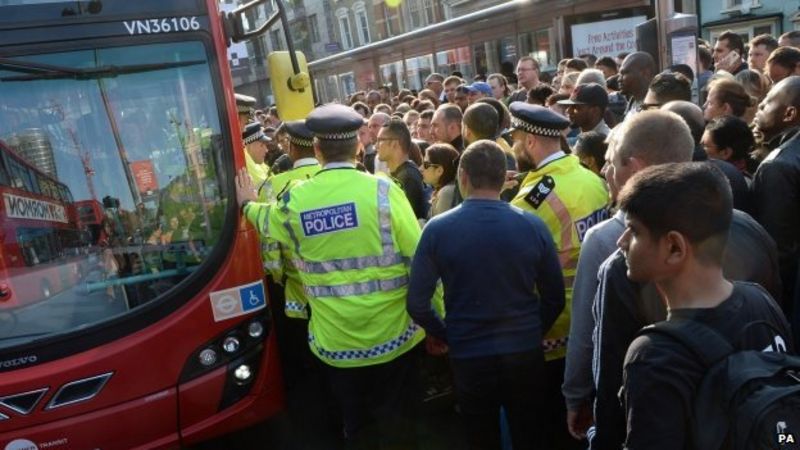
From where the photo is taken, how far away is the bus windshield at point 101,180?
2.82m

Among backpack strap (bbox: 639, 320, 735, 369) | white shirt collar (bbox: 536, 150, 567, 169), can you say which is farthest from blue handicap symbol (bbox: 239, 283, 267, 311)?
backpack strap (bbox: 639, 320, 735, 369)

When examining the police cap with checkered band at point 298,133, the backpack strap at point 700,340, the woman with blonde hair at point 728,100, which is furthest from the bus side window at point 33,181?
the woman with blonde hair at point 728,100

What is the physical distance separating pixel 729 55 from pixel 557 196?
16.8ft

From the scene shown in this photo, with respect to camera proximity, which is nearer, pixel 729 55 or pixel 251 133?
pixel 251 133

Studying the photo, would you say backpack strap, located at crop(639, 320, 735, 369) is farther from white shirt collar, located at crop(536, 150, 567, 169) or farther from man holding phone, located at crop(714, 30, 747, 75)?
man holding phone, located at crop(714, 30, 747, 75)

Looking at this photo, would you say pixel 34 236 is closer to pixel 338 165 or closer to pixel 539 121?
pixel 338 165

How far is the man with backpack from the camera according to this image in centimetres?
117

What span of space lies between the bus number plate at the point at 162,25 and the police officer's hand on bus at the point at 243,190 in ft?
2.53

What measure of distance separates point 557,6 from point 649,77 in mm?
6344

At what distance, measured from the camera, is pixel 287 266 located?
3.49 m

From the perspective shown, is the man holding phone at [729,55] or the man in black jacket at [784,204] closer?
the man in black jacket at [784,204]

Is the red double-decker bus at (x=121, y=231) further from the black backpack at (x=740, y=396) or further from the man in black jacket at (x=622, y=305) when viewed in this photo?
the black backpack at (x=740, y=396)

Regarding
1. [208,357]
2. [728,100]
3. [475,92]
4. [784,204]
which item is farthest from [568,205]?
[475,92]

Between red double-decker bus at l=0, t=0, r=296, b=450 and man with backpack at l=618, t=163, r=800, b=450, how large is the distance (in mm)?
2319
